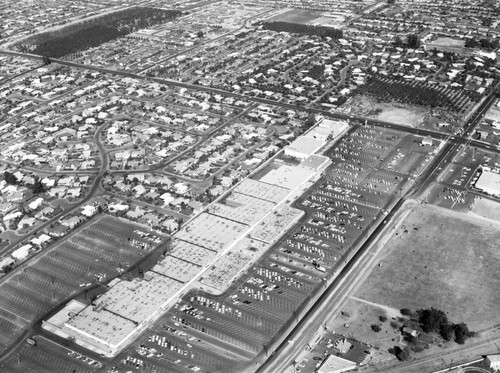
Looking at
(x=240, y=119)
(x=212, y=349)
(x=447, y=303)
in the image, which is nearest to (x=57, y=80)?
(x=240, y=119)

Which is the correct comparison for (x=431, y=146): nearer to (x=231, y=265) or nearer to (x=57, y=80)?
(x=231, y=265)

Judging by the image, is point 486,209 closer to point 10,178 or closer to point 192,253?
point 192,253

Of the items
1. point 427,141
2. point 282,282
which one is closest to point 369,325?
point 282,282

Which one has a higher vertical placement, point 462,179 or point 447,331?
point 462,179

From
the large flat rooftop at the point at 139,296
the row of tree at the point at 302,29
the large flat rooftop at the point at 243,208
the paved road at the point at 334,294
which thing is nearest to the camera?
the paved road at the point at 334,294

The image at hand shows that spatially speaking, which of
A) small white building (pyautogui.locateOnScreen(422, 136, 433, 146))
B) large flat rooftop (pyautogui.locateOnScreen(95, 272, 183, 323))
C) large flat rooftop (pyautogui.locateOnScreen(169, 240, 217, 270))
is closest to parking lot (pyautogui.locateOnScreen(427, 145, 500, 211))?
small white building (pyautogui.locateOnScreen(422, 136, 433, 146))

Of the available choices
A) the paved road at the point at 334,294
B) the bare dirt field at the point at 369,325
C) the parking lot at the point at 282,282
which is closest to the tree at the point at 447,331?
the bare dirt field at the point at 369,325

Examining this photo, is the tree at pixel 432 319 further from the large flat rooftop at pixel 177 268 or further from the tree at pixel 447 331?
the large flat rooftop at pixel 177 268
